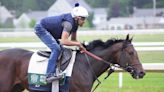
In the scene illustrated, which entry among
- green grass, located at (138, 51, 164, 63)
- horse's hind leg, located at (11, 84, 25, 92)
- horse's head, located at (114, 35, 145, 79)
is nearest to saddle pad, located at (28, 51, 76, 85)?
horse's hind leg, located at (11, 84, 25, 92)

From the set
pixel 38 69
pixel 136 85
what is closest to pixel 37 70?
pixel 38 69

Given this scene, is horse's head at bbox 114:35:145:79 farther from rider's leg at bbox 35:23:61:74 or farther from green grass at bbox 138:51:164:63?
green grass at bbox 138:51:164:63

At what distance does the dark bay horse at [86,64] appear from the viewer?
25.1ft

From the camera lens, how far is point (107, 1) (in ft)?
237

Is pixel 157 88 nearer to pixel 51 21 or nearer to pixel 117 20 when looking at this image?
pixel 51 21

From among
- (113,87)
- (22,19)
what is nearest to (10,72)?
(113,87)

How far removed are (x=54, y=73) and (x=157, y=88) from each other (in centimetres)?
466

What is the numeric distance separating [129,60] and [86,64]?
70 centimetres

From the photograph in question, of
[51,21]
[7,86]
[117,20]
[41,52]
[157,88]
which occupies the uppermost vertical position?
[51,21]

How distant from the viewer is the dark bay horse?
301 inches

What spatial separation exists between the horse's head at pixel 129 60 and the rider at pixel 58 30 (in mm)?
619

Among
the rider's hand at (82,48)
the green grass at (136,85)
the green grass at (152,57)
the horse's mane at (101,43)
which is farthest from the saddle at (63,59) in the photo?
the green grass at (152,57)

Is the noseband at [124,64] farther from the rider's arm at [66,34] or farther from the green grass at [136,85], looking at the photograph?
the green grass at [136,85]

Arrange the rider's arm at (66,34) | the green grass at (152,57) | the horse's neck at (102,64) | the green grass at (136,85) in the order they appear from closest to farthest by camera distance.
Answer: the rider's arm at (66,34) < the horse's neck at (102,64) < the green grass at (136,85) < the green grass at (152,57)
